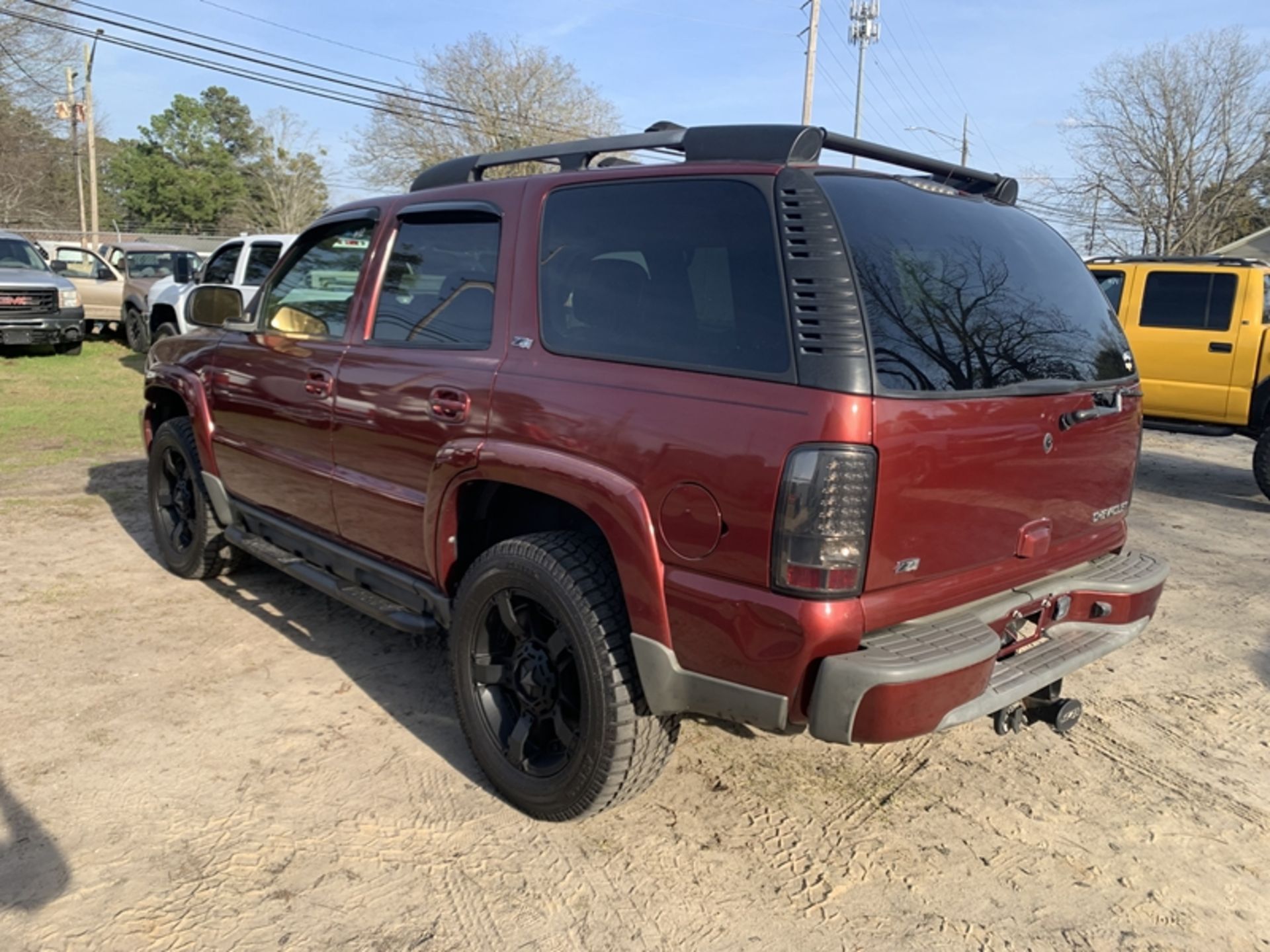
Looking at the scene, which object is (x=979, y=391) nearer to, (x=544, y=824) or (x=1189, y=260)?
(x=544, y=824)

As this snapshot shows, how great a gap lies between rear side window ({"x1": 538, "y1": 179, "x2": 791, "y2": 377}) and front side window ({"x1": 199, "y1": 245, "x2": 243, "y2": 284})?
897cm

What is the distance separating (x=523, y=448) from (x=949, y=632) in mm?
1289

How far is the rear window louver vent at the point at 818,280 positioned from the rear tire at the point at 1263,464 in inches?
276

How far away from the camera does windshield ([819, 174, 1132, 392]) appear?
233cm

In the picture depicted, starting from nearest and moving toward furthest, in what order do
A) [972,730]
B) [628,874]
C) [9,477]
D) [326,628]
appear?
[628,874] → [972,730] → [326,628] → [9,477]

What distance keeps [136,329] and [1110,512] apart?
15105 millimetres

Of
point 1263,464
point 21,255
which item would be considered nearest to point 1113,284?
point 1263,464

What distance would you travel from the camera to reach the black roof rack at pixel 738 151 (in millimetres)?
2510

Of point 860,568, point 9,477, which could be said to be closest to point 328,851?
point 860,568

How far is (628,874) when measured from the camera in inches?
105

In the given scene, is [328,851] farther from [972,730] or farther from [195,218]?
[195,218]

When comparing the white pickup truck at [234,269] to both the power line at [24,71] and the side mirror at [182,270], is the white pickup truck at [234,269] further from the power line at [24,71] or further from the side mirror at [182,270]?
the power line at [24,71]

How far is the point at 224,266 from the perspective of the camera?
1097 cm

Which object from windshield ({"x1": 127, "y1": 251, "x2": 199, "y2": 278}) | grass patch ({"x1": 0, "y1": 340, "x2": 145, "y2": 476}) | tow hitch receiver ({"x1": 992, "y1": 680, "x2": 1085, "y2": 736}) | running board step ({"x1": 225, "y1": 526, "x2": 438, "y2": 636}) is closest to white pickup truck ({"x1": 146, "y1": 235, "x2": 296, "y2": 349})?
grass patch ({"x1": 0, "y1": 340, "x2": 145, "y2": 476})
